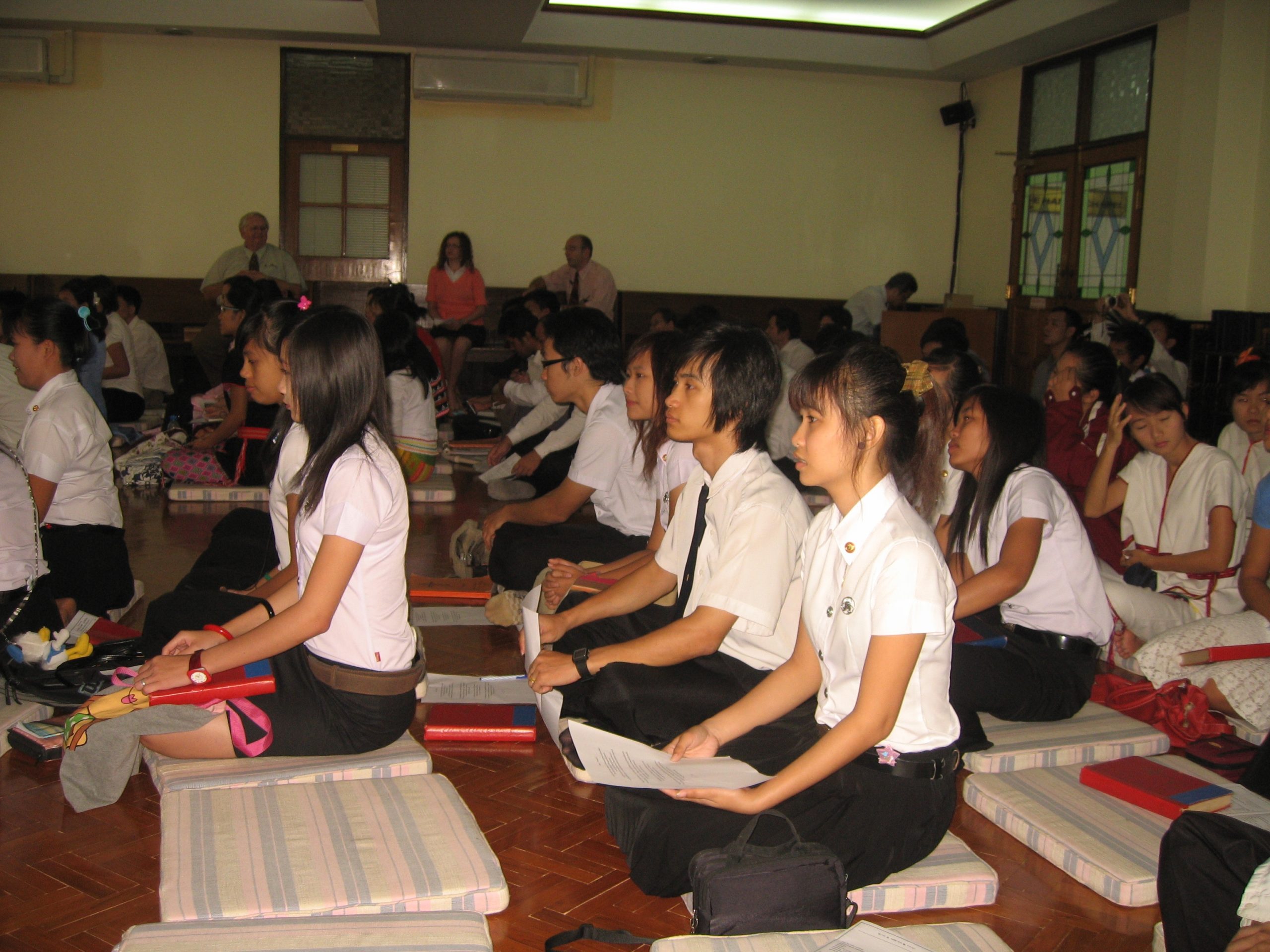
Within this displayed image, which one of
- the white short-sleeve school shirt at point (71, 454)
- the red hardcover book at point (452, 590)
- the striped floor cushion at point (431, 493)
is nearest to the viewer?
the white short-sleeve school shirt at point (71, 454)

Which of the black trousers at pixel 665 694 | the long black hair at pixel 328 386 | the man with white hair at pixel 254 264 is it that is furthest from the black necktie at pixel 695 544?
the man with white hair at pixel 254 264

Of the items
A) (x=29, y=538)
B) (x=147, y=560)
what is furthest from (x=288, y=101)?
(x=29, y=538)

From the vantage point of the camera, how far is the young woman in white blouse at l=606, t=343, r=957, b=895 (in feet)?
6.13

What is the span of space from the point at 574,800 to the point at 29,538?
1.61 metres

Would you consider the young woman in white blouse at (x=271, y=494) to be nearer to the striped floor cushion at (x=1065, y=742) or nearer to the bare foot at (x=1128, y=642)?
the striped floor cushion at (x=1065, y=742)

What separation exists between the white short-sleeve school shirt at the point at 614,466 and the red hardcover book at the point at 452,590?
0.61 meters

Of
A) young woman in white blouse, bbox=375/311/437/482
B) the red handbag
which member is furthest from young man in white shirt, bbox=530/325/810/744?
young woman in white blouse, bbox=375/311/437/482

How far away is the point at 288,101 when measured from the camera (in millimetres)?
10531

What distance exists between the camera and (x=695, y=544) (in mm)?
2725

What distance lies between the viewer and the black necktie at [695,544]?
2703mm

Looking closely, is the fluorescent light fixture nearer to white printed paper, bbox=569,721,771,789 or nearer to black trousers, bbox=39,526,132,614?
black trousers, bbox=39,526,132,614

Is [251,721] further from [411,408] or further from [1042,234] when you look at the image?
[1042,234]

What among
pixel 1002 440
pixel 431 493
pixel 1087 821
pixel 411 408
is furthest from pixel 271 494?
pixel 431 493

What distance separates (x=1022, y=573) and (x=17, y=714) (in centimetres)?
264
